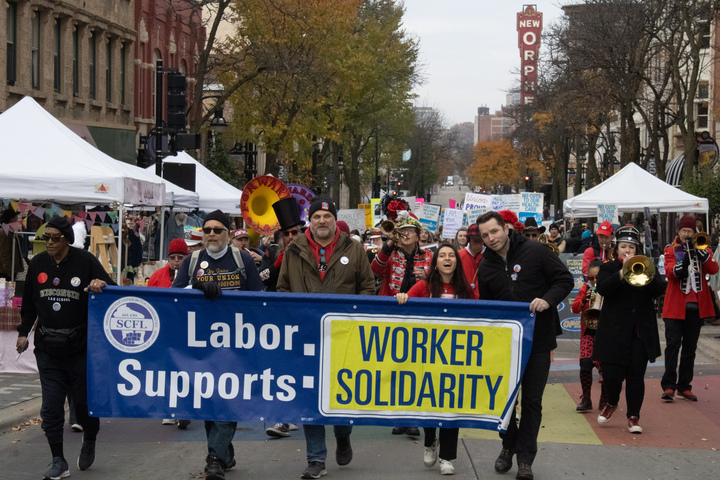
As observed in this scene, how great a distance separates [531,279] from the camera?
7035 mm

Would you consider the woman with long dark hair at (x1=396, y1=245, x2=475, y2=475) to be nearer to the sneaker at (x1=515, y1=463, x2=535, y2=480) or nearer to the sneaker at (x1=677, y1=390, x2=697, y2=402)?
the sneaker at (x1=515, y1=463, x2=535, y2=480)

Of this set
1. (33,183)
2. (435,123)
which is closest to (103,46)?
(33,183)

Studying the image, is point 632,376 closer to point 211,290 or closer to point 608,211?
point 211,290

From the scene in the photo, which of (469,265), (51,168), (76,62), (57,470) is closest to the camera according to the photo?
(57,470)

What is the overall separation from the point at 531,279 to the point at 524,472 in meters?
1.35

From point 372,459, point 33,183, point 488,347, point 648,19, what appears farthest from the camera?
point 648,19

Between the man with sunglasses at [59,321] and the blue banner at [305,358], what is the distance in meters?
0.15

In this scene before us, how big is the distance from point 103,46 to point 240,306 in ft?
85.6

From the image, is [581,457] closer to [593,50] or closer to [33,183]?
[33,183]

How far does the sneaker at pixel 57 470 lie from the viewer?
6879 millimetres

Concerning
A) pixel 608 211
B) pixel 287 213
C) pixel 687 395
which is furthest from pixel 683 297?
pixel 608 211

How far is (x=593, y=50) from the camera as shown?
3048cm

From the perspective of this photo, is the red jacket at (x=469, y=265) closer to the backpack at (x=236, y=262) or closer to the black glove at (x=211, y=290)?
the backpack at (x=236, y=262)

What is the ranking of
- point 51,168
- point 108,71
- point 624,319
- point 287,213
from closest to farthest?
point 624,319 < point 287,213 < point 51,168 < point 108,71
